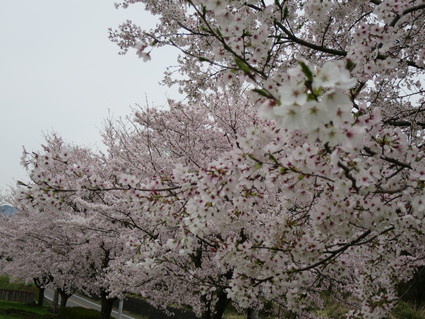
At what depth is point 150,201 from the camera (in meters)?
3.42

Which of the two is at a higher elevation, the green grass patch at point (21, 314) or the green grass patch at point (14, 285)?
the green grass patch at point (14, 285)

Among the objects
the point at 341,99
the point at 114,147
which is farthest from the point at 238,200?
the point at 114,147

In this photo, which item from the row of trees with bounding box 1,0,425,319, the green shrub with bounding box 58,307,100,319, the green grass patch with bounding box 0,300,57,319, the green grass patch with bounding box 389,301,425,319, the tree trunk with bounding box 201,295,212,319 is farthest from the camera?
the green grass patch with bounding box 0,300,57,319

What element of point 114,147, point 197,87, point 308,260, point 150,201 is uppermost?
point 114,147

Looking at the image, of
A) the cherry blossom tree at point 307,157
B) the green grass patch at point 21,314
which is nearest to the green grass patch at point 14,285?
the green grass patch at point 21,314

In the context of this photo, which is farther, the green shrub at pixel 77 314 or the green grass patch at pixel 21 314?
the green grass patch at pixel 21 314

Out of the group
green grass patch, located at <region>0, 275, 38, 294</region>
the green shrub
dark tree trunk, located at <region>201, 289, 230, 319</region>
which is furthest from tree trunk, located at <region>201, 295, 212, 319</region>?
green grass patch, located at <region>0, 275, 38, 294</region>

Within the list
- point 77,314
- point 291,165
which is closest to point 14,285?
point 77,314

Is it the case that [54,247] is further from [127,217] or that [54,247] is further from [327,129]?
[327,129]

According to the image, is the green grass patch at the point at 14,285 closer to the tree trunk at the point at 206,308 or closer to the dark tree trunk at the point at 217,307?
the tree trunk at the point at 206,308

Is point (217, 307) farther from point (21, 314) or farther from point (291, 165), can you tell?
point (21, 314)

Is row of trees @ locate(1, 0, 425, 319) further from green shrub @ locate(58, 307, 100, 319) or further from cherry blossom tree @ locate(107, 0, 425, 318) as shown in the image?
green shrub @ locate(58, 307, 100, 319)

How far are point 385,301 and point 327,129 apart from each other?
14.7ft

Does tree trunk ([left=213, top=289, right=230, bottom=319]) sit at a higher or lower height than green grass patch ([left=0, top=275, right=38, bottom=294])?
higher
